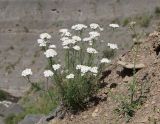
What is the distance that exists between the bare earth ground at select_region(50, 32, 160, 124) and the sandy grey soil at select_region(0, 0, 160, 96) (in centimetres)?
4547

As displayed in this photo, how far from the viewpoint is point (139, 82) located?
10.7 meters

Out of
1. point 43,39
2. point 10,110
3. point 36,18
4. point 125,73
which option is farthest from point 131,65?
point 36,18

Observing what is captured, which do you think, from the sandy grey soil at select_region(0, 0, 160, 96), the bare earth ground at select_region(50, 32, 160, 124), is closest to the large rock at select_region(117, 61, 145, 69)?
the bare earth ground at select_region(50, 32, 160, 124)

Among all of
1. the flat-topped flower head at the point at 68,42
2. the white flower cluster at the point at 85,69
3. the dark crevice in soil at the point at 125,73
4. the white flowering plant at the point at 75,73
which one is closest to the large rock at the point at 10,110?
the dark crevice in soil at the point at 125,73

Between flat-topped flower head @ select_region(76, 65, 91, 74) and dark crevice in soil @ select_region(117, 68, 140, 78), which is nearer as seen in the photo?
flat-topped flower head @ select_region(76, 65, 91, 74)

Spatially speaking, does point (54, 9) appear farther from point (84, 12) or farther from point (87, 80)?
point (87, 80)

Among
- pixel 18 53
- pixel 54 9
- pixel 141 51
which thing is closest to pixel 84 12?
pixel 54 9

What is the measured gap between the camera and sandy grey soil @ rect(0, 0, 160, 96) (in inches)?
2338

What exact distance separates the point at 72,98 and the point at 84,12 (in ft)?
177

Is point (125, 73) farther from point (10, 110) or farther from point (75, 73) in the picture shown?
point (10, 110)

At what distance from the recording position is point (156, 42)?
11523mm

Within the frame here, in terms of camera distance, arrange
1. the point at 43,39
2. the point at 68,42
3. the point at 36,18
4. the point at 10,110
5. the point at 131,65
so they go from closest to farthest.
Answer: the point at 68,42
the point at 43,39
the point at 131,65
the point at 10,110
the point at 36,18

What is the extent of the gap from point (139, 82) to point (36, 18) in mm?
55700

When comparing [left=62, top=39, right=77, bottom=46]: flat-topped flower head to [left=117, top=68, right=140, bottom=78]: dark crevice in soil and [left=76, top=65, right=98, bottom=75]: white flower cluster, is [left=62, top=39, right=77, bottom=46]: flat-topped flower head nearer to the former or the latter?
[left=76, top=65, right=98, bottom=75]: white flower cluster
